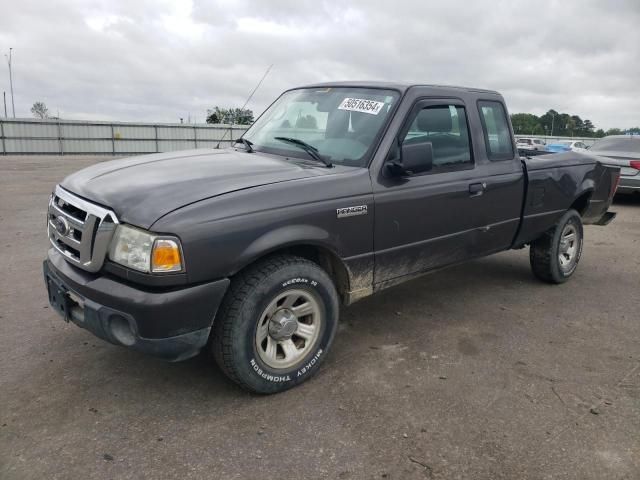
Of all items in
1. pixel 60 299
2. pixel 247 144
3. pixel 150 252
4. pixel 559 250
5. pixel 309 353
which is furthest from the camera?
pixel 559 250

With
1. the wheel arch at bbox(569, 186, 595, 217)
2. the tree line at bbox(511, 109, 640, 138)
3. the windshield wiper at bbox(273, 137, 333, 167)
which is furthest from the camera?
the tree line at bbox(511, 109, 640, 138)

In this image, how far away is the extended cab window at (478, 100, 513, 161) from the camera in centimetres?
435

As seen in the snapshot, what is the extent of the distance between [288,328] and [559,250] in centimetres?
350

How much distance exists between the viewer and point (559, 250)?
5285mm

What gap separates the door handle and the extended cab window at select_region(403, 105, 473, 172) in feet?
0.58

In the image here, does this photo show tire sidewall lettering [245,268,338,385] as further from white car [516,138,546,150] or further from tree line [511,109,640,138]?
tree line [511,109,640,138]

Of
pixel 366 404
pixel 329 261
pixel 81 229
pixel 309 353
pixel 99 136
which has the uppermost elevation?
pixel 99 136

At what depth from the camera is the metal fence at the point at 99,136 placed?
29438 millimetres

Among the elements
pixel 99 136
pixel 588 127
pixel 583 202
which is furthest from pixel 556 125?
pixel 583 202

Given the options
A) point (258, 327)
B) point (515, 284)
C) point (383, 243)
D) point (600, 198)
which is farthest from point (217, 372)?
point (600, 198)

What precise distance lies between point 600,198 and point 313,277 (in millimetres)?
4186

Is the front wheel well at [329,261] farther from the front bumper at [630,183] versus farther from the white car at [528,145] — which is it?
the front bumper at [630,183]

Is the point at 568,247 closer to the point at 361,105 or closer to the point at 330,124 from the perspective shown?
the point at 361,105

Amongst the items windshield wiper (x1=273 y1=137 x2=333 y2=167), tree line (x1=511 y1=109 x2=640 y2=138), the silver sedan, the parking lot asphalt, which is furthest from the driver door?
tree line (x1=511 y1=109 x2=640 y2=138)
